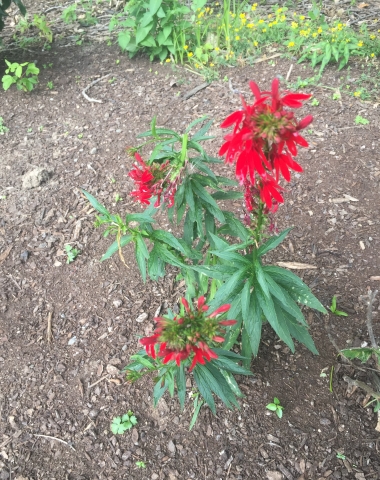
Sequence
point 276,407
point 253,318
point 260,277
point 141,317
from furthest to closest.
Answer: point 141,317 → point 276,407 → point 253,318 → point 260,277

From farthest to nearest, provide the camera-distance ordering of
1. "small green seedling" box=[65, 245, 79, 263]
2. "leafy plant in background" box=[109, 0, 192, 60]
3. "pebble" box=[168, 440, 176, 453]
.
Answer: "leafy plant in background" box=[109, 0, 192, 60]
"small green seedling" box=[65, 245, 79, 263]
"pebble" box=[168, 440, 176, 453]

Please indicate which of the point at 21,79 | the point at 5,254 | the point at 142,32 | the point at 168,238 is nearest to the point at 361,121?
the point at 142,32

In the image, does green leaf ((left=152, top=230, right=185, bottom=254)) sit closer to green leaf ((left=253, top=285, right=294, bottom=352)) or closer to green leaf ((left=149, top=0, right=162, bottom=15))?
green leaf ((left=253, top=285, right=294, bottom=352))

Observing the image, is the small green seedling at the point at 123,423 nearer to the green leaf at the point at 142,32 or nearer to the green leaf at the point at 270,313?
the green leaf at the point at 270,313

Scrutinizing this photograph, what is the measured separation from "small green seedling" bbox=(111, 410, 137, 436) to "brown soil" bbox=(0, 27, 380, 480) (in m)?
0.03

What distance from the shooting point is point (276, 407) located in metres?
2.08

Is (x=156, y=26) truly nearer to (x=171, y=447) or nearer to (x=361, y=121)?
(x=361, y=121)

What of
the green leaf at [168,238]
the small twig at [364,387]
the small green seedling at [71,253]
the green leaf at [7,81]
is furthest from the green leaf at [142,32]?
the small twig at [364,387]

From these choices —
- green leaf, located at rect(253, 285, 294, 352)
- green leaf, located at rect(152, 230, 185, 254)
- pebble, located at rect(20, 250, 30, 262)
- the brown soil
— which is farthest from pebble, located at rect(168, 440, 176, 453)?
pebble, located at rect(20, 250, 30, 262)

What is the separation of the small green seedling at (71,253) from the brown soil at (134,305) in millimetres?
35

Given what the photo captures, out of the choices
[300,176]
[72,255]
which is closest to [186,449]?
[72,255]

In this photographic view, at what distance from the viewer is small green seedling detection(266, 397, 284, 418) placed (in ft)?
6.75

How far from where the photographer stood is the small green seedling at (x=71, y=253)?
2.91 meters

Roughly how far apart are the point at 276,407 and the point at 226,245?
88cm
